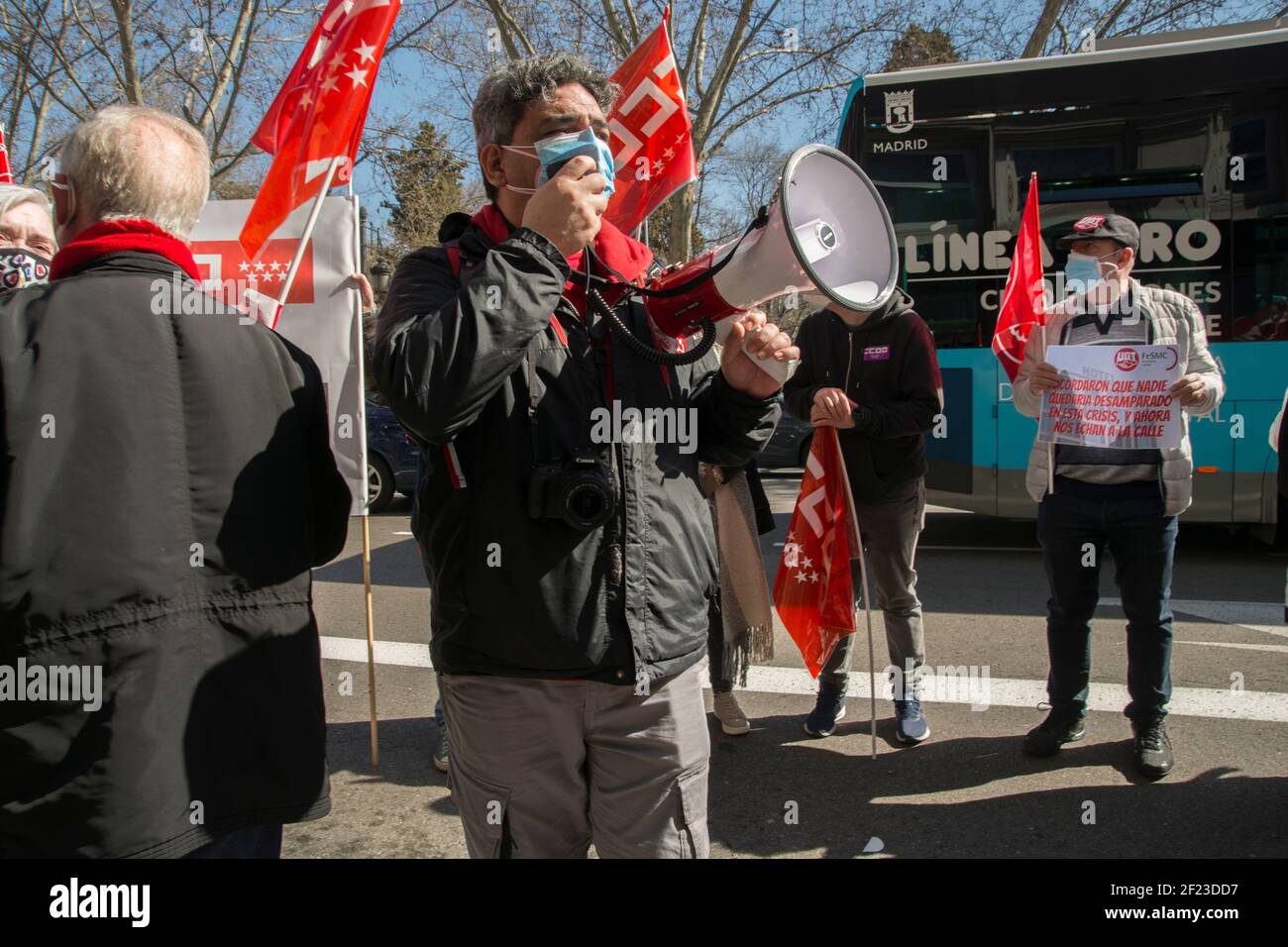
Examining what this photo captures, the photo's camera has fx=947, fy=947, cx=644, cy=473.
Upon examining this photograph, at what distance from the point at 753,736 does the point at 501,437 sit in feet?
8.78

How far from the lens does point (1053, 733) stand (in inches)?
142

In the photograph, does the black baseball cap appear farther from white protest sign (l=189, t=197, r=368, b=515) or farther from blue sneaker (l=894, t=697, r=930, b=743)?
white protest sign (l=189, t=197, r=368, b=515)

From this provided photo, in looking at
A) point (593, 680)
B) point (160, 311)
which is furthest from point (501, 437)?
point (160, 311)

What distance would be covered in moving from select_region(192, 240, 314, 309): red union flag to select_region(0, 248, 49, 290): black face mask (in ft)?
4.93

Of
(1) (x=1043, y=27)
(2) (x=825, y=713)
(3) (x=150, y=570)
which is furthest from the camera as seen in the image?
(1) (x=1043, y=27)

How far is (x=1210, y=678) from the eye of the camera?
444 cm

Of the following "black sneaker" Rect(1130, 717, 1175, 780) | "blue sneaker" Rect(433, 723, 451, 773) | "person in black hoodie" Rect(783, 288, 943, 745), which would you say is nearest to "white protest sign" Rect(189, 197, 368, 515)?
"blue sneaker" Rect(433, 723, 451, 773)

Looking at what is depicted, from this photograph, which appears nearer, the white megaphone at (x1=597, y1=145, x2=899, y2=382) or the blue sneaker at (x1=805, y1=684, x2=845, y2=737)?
the white megaphone at (x1=597, y1=145, x2=899, y2=382)

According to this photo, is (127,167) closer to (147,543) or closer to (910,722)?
(147,543)

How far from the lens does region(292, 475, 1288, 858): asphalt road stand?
10.1 feet

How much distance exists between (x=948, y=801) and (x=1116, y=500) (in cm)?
125

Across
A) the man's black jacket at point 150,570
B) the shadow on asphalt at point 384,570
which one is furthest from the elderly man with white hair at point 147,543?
the shadow on asphalt at point 384,570

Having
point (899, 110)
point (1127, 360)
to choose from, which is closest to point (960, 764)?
point (1127, 360)

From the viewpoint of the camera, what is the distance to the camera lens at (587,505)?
1567mm
